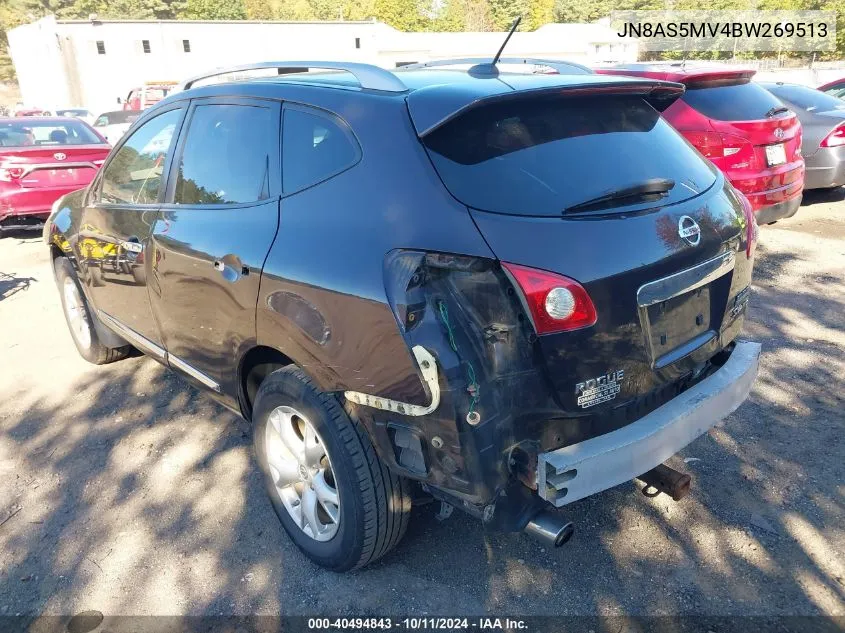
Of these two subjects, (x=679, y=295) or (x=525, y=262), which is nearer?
(x=525, y=262)

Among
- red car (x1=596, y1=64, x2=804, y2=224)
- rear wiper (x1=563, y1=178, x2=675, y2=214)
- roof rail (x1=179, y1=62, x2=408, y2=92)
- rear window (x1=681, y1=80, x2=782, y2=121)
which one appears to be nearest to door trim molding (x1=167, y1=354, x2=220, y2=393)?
roof rail (x1=179, y1=62, x2=408, y2=92)

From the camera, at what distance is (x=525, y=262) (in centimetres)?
212

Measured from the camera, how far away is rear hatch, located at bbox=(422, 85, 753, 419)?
86.2 inches

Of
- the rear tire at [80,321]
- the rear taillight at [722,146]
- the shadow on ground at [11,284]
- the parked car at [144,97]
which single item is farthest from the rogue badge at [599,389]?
the parked car at [144,97]

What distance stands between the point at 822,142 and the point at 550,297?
7996 millimetres

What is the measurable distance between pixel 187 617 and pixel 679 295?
7.42ft

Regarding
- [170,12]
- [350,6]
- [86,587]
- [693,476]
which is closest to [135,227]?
[86,587]

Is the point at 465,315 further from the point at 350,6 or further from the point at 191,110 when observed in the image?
the point at 350,6

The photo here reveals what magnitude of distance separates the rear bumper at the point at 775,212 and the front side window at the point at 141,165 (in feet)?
16.6

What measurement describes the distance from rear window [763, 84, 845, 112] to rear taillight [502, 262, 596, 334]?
835cm

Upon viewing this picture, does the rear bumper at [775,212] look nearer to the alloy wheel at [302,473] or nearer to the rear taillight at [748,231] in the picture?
the rear taillight at [748,231]

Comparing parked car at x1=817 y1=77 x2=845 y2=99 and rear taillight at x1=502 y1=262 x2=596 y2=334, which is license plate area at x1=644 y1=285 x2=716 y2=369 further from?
→ parked car at x1=817 y1=77 x2=845 y2=99

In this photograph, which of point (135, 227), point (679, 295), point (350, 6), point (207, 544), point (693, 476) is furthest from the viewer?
point (350, 6)

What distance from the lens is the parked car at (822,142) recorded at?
8321 millimetres
